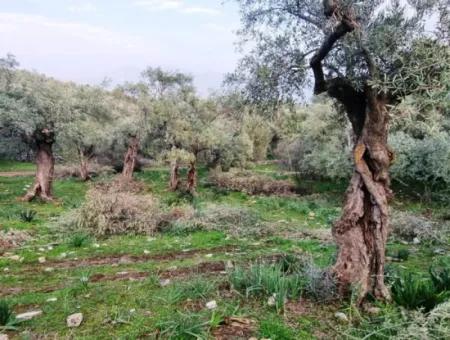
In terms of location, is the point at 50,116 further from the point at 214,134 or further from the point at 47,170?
the point at 214,134

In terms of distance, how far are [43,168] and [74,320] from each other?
14.5 meters

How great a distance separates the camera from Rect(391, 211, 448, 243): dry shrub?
10.1 metres

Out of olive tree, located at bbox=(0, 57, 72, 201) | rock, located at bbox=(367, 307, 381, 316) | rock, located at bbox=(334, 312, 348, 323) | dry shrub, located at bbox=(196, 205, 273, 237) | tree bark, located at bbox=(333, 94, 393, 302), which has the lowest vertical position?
dry shrub, located at bbox=(196, 205, 273, 237)

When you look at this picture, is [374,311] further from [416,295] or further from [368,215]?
[368,215]

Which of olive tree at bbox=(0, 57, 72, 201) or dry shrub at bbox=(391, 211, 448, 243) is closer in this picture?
dry shrub at bbox=(391, 211, 448, 243)

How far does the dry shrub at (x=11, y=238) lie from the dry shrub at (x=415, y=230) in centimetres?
985

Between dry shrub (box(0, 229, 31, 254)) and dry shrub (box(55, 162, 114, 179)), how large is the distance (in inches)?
649

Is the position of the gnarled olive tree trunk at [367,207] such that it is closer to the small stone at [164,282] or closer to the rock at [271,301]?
the rock at [271,301]

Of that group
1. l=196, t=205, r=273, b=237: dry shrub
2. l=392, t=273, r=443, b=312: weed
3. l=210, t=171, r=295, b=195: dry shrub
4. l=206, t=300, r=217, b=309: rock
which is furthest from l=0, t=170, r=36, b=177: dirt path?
l=392, t=273, r=443, b=312: weed

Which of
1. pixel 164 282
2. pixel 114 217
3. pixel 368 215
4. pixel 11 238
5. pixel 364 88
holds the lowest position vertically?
pixel 11 238

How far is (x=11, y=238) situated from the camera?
980cm

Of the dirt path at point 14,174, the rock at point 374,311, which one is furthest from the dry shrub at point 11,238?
the dirt path at point 14,174

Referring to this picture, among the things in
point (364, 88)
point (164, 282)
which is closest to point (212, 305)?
point (164, 282)

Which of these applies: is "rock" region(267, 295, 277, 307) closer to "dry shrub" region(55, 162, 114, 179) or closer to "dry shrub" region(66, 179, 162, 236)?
"dry shrub" region(66, 179, 162, 236)
